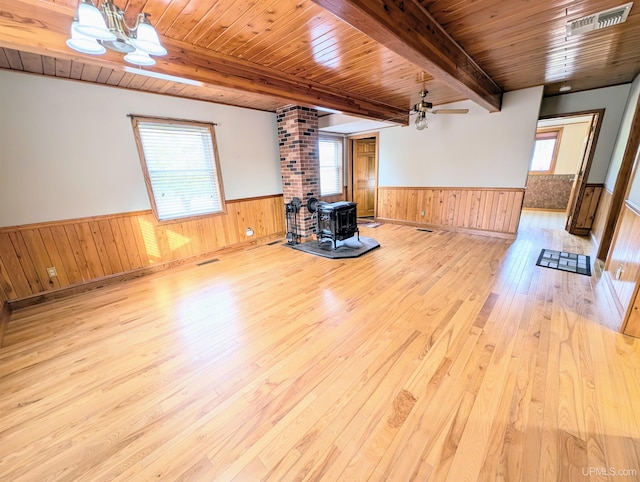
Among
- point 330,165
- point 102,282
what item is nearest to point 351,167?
point 330,165

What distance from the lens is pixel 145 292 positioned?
303 centimetres

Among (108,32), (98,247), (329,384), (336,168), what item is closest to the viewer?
(108,32)

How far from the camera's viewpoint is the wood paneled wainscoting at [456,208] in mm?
4477

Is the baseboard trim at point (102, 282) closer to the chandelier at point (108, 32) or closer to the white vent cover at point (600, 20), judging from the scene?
the chandelier at point (108, 32)

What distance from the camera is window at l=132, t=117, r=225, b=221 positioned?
11.3 ft

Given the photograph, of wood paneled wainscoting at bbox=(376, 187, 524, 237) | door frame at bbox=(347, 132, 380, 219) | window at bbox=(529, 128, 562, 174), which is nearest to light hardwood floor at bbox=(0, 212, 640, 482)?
wood paneled wainscoting at bbox=(376, 187, 524, 237)

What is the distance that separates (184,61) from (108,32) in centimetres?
105

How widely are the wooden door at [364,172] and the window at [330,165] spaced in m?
0.45

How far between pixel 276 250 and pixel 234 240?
822 mm

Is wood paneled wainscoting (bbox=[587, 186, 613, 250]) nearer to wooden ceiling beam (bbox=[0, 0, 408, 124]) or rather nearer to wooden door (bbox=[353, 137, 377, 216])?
wooden door (bbox=[353, 137, 377, 216])

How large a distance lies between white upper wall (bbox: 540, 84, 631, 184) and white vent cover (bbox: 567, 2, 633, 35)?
2.83 metres

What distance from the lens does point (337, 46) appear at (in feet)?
7.82

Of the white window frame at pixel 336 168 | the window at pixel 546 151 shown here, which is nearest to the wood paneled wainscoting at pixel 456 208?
the white window frame at pixel 336 168

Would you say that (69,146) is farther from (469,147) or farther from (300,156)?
(469,147)
